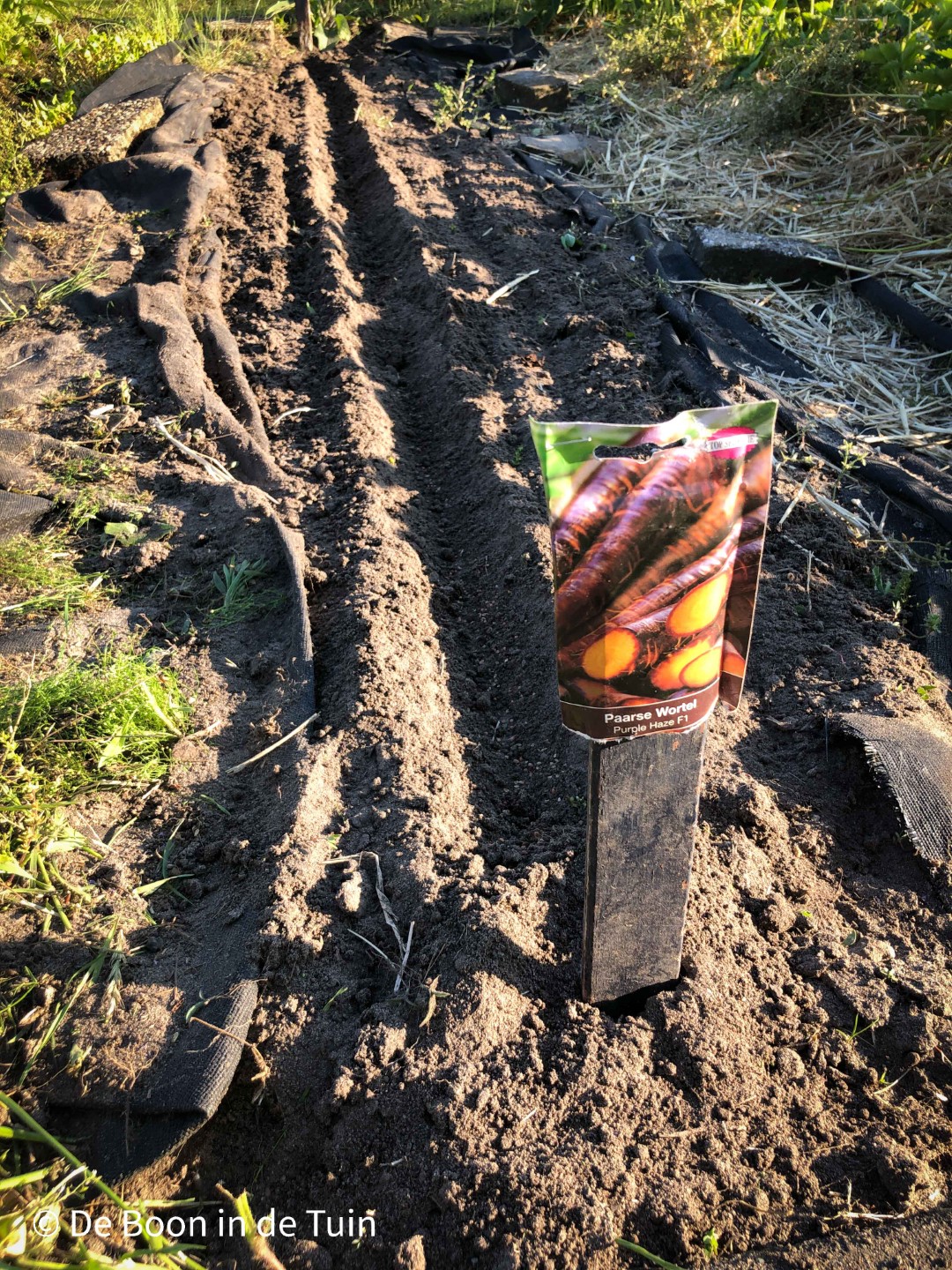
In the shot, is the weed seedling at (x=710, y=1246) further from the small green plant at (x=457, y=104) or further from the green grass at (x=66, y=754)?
the small green plant at (x=457, y=104)

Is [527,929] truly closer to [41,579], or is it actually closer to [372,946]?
[372,946]

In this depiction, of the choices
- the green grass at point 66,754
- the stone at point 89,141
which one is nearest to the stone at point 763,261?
the stone at point 89,141

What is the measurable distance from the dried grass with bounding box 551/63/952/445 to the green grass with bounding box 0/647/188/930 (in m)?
3.01

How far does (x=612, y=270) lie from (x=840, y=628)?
8.59 feet

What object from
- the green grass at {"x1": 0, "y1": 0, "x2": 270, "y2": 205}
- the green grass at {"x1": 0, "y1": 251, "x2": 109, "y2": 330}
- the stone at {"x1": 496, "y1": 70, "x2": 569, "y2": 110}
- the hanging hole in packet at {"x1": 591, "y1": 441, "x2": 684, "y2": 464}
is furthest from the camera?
the stone at {"x1": 496, "y1": 70, "x2": 569, "y2": 110}

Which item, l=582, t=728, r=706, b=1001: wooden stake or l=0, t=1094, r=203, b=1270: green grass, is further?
l=582, t=728, r=706, b=1001: wooden stake

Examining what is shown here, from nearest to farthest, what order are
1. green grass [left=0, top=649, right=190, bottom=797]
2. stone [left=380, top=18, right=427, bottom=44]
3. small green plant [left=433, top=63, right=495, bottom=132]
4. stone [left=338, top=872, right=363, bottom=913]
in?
stone [left=338, top=872, right=363, bottom=913], green grass [left=0, top=649, right=190, bottom=797], small green plant [left=433, top=63, right=495, bottom=132], stone [left=380, top=18, right=427, bottom=44]

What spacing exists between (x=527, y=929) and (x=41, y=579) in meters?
1.93

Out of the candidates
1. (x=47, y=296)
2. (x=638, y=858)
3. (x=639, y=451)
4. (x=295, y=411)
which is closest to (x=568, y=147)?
(x=295, y=411)

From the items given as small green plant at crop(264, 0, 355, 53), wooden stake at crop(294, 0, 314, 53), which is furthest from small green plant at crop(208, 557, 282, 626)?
small green plant at crop(264, 0, 355, 53)

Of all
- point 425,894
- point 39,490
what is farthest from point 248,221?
point 425,894

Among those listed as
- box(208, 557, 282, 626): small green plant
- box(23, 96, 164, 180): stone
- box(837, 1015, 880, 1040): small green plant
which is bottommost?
box(837, 1015, 880, 1040): small green plant

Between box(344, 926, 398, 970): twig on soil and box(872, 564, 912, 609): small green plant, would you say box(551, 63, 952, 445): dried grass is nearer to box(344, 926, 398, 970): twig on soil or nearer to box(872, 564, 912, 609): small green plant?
box(872, 564, 912, 609): small green plant

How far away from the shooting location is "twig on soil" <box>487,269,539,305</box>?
14.2 ft
